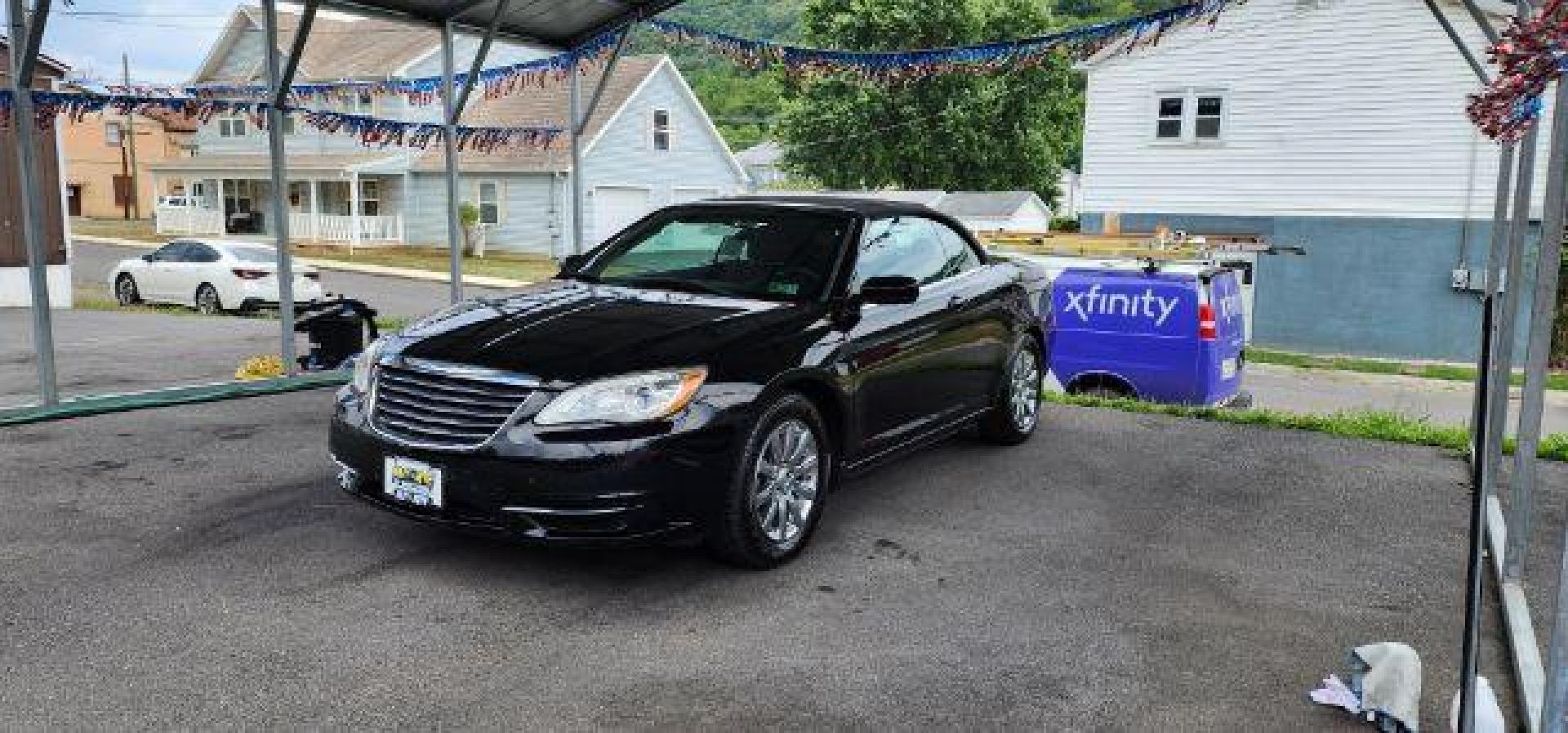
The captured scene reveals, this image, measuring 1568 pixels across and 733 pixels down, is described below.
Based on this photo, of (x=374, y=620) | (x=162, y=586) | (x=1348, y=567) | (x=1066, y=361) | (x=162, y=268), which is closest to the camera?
(x=374, y=620)

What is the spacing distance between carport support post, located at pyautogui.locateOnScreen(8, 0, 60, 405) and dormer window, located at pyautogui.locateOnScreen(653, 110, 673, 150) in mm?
27832

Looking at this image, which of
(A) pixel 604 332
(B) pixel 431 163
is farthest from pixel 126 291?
(A) pixel 604 332

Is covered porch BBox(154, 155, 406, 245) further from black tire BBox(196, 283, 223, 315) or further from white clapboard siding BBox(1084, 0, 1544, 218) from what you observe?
white clapboard siding BBox(1084, 0, 1544, 218)

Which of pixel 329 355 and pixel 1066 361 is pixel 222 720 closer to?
pixel 329 355

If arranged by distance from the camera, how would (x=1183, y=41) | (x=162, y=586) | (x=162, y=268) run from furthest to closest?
1. (x=1183, y=41)
2. (x=162, y=268)
3. (x=162, y=586)

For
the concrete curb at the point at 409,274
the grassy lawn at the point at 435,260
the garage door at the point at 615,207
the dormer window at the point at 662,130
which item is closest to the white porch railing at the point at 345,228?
the grassy lawn at the point at 435,260

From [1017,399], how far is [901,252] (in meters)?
1.62

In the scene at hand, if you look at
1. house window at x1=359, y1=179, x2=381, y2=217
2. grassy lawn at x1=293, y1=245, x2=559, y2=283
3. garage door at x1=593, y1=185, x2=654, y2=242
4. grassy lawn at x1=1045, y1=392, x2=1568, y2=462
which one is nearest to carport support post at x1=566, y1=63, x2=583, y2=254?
grassy lawn at x1=1045, y1=392, x2=1568, y2=462

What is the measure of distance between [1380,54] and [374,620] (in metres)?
20.8

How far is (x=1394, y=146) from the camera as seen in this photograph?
65.7ft

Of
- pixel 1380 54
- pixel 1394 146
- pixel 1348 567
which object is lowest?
pixel 1348 567

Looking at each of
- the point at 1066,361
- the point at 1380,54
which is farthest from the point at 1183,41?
the point at 1066,361

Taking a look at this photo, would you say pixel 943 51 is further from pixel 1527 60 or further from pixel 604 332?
pixel 1527 60

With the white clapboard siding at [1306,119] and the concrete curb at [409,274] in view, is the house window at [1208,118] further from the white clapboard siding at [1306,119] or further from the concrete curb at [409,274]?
the concrete curb at [409,274]
